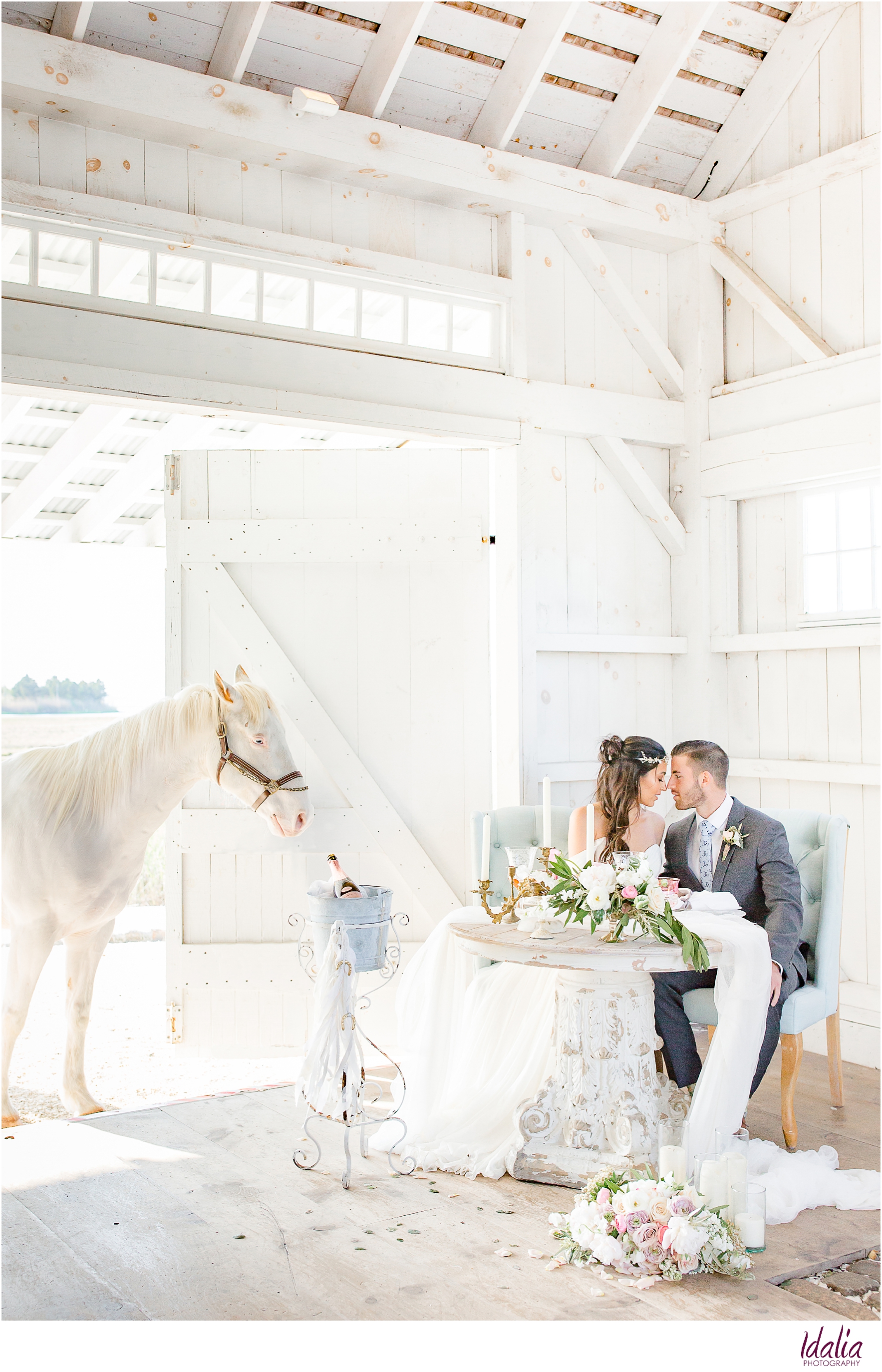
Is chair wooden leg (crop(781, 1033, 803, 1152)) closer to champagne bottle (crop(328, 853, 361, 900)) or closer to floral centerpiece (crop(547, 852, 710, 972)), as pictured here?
floral centerpiece (crop(547, 852, 710, 972))

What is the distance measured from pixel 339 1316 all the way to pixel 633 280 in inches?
168

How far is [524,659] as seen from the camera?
4.58 m

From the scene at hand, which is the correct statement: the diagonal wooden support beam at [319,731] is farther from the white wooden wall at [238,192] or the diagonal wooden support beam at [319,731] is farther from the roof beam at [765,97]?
the roof beam at [765,97]

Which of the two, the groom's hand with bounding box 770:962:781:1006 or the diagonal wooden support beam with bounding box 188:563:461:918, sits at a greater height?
the diagonal wooden support beam with bounding box 188:563:461:918

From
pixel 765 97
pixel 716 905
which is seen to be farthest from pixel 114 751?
pixel 765 97

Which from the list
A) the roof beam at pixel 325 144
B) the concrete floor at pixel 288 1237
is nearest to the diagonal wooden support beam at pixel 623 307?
the roof beam at pixel 325 144

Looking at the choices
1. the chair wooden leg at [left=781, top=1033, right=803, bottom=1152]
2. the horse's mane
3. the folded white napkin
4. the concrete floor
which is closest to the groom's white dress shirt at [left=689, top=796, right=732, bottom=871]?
the folded white napkin

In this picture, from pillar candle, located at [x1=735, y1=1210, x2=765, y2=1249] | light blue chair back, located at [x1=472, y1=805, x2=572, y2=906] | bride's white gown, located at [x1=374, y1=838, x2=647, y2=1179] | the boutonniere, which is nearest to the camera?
pillar candle, located at [x1=735, y1=1210, x2=765, y2=1249]

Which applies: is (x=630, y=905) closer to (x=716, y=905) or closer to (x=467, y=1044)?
(x=716, y=905)

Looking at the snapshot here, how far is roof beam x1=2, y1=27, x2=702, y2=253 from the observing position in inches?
139

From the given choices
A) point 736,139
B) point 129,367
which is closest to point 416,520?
point 129,367

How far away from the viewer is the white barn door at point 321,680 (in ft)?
14.3

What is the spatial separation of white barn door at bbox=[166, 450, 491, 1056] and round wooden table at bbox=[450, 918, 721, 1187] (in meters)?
1.37

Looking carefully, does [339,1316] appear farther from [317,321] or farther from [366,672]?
[317,321]
